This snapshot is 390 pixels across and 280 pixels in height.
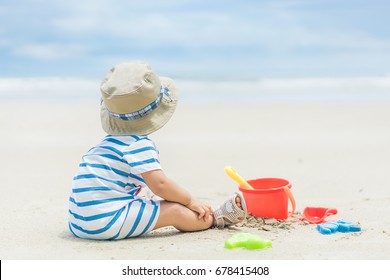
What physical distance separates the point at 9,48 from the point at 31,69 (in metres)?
2.30

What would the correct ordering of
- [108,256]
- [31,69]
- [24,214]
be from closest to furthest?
[108,256], [24,214], [31,69]

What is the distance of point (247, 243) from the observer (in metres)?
2.61

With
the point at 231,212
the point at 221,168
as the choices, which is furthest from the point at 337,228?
the point at 221,168

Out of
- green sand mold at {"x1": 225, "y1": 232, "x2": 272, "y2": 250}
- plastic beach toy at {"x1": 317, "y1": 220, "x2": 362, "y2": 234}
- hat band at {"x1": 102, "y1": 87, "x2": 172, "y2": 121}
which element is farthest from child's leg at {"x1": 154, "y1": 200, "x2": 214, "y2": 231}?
plastic beach toy at {"x1": 317, "y1": 220, "x2": 362, "y2": 234}

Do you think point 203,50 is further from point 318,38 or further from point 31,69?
point 31,69

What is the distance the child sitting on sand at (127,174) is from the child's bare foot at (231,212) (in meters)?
0.18

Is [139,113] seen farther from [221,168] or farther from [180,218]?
[221,168]

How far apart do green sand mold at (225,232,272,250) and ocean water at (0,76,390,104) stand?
6829 millimetres

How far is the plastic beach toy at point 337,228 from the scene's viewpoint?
9.59 feet

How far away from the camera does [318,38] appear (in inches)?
646

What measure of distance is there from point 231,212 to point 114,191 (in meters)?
0.58

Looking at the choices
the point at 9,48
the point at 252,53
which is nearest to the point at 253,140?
the point at 252,53

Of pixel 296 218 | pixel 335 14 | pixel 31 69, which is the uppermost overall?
pixel 335 14
